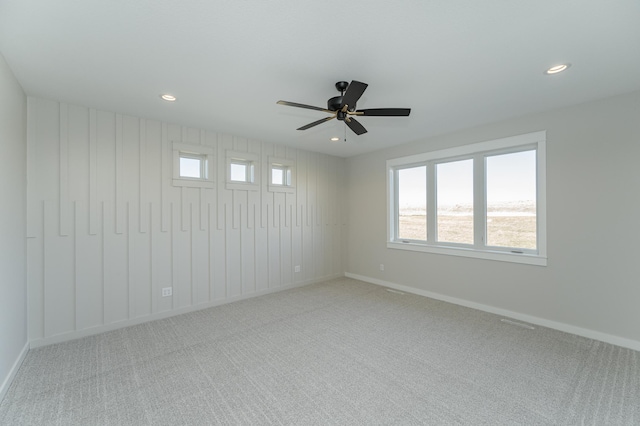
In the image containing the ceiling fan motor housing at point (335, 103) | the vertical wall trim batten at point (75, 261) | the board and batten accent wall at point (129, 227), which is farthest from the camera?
the vertical wall trim batten at point (75, 261)

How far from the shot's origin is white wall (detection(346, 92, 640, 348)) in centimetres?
292

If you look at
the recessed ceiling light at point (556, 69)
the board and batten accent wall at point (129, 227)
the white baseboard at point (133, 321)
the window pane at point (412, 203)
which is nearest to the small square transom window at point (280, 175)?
the board and batten accent wall at point (129, 227)

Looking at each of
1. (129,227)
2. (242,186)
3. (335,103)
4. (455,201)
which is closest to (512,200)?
(455,201)

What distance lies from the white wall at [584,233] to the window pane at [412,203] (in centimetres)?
95

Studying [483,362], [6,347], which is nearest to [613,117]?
[483,362]

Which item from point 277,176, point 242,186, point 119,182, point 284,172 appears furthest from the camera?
point 284,172

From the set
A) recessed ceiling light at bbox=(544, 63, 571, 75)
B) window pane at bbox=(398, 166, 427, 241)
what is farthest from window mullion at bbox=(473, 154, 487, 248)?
recessed ceiling light at bbox=(544, 63, 571, 75)

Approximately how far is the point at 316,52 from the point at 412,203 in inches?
139

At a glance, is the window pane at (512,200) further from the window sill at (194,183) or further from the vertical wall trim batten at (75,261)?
the vertical wall trim batten at (75,261)

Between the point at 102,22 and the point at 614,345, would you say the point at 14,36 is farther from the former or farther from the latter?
the point at 614,345

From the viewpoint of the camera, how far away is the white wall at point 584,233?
2922mm

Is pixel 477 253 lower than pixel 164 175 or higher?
lower

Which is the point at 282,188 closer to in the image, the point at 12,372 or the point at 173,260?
the point at 173,260

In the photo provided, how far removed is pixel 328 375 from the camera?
2416mm
